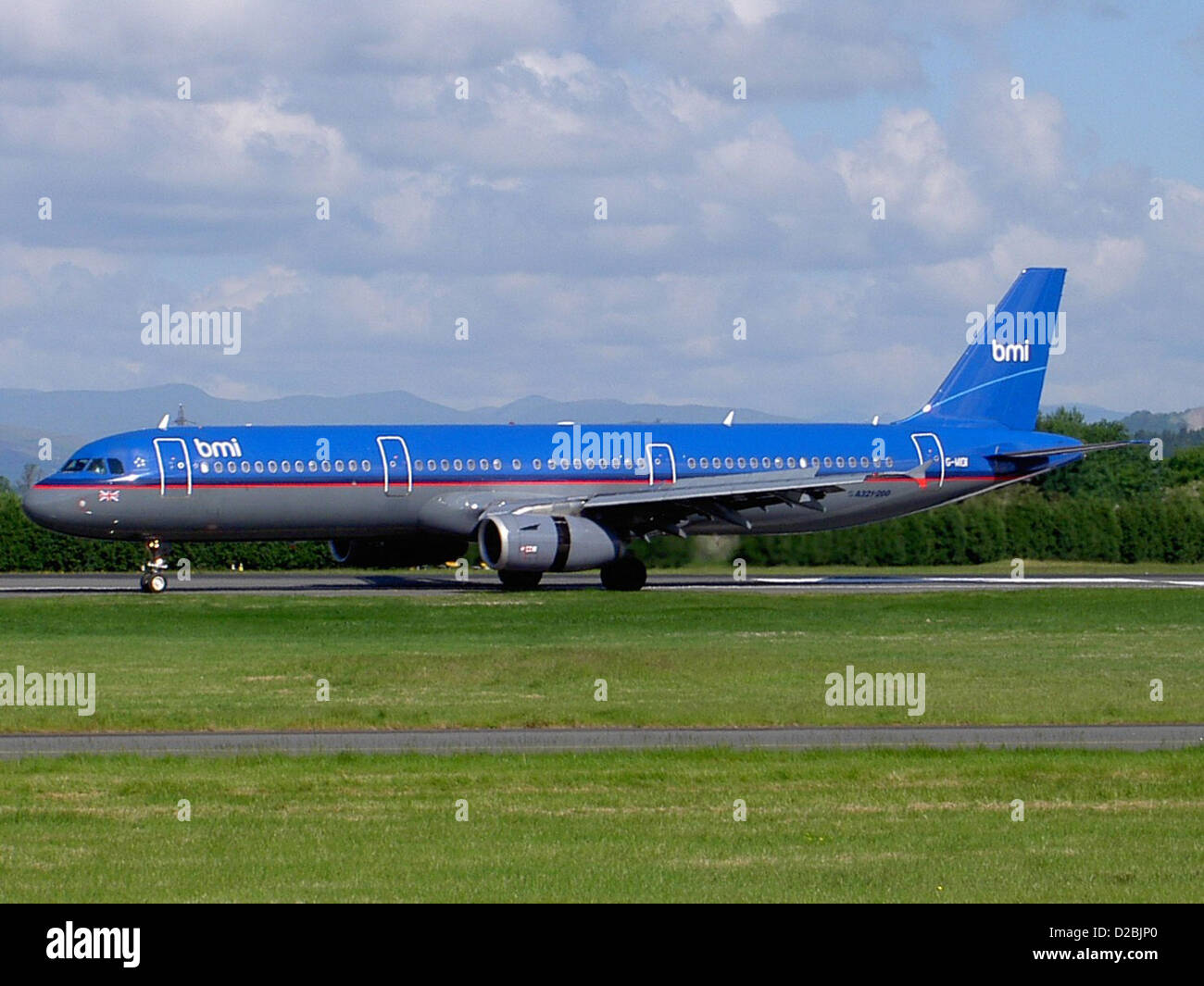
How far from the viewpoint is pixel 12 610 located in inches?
1843

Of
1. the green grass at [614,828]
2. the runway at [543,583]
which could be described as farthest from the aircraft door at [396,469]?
the green grass at [614,828]

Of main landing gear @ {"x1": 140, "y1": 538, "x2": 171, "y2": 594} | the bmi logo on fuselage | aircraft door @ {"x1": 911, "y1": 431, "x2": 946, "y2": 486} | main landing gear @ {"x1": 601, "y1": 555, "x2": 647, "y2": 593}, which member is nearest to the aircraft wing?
main landing gear @ {"x1": 601, "y1": 555, "x2": 647, "y2": 593}

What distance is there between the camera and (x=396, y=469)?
54594mm

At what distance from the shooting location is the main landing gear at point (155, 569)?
177 ft

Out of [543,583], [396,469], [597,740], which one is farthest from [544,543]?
[597,740]

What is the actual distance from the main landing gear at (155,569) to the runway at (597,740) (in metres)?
28.3

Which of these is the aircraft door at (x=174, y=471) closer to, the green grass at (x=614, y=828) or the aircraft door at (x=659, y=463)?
the aircraft door at (x=659, y=463)

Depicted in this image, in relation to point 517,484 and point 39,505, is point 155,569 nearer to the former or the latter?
point 39,505

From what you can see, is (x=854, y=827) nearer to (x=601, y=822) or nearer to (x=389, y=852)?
(x=601, y=822)

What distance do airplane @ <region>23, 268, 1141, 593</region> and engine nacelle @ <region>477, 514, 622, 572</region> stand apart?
1.9 inches

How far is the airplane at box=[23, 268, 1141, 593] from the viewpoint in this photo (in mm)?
52812

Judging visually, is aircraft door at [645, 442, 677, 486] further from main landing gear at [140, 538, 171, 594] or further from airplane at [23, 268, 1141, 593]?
main landing gear at [140, 538, 171, 594]

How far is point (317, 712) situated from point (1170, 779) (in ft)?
40.4
